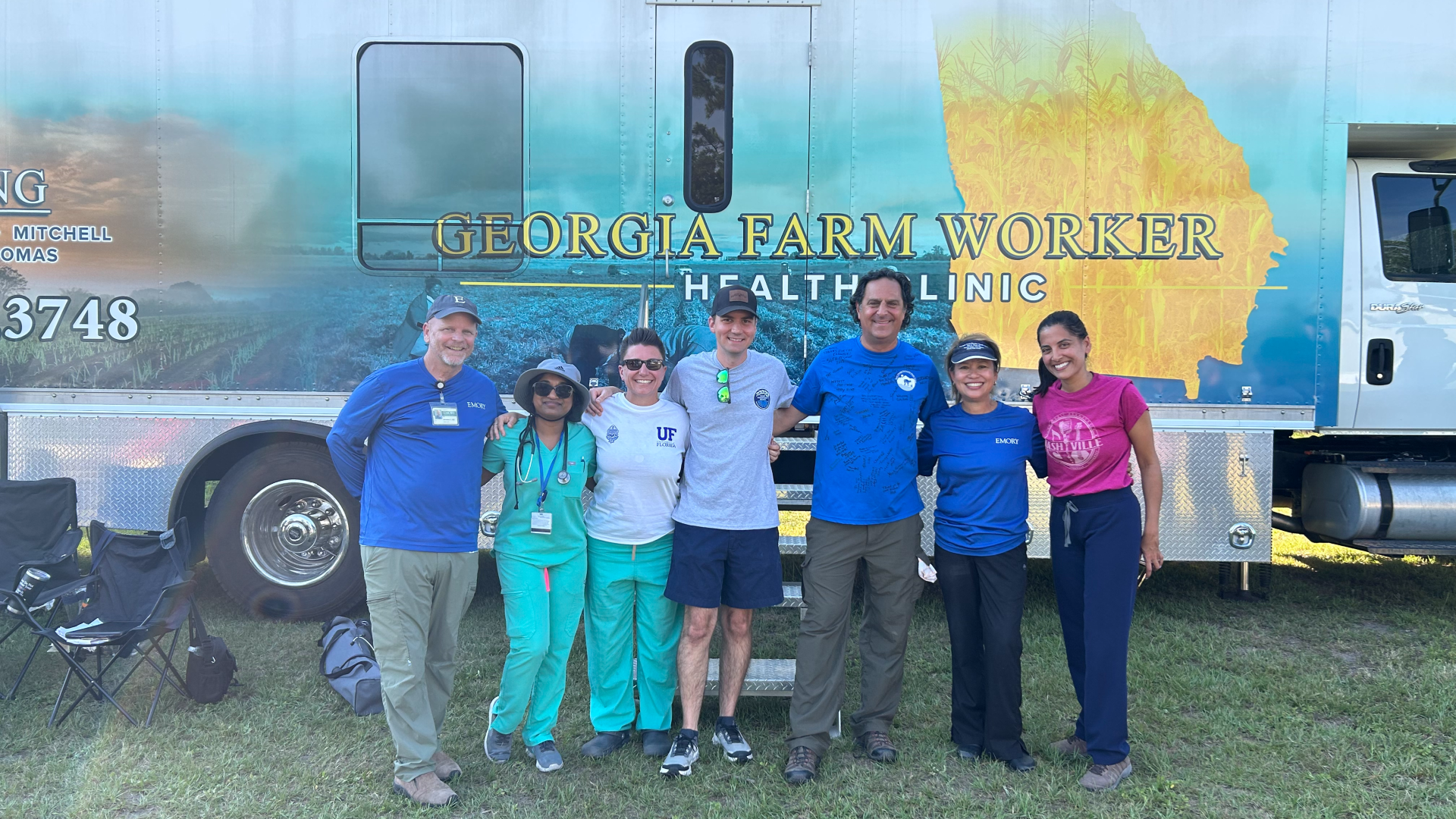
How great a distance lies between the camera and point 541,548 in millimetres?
3299

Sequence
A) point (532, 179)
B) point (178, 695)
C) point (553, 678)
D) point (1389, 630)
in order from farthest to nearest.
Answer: point (1389, 630) → point (532, 179) → point (178, 695) → point (553, 678)

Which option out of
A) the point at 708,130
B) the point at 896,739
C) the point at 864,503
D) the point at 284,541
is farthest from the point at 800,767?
the point at 284,541

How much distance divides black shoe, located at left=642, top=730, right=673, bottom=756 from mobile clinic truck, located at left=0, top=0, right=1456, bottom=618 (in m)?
1.40

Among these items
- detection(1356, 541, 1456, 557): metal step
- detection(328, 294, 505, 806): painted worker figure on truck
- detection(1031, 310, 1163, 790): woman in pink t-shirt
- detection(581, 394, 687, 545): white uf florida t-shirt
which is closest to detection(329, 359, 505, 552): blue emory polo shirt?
detection(328, 294, 505, 806): painted worker figure on truck

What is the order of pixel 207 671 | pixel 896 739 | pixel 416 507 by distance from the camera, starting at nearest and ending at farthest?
pixel 416 507 < pixel 896 739 < pixel 207 671

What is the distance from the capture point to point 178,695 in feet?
13.1

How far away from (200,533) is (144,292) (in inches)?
51.3

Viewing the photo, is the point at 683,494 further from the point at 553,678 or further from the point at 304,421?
the point at 304,421

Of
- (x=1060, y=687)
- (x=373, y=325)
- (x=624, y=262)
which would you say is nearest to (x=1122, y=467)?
(x=1060, y=687)

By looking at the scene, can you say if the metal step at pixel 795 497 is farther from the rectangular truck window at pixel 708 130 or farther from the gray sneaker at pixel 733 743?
the rectangular truck window at pixel 708 130

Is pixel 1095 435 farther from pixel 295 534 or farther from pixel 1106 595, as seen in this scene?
pixel 295 534

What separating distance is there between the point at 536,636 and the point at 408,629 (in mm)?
448

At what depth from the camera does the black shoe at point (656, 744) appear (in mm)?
3436

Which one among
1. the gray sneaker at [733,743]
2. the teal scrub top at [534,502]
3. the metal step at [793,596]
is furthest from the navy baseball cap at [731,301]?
the gray sneaker at [733,743]
